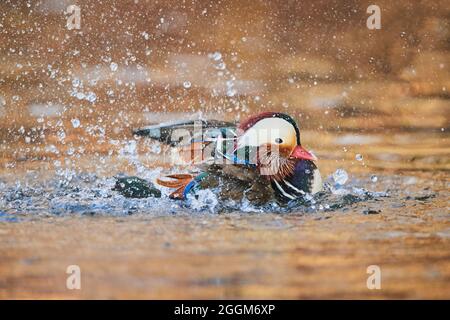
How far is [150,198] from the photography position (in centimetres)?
184

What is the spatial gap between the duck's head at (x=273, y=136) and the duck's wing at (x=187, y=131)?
0.08 meters

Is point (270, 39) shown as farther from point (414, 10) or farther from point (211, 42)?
point (414, 10)

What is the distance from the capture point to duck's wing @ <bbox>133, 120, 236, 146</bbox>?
6.04 ft

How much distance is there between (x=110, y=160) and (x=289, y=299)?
1286 mm

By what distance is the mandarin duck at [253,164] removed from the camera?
174 centimetres

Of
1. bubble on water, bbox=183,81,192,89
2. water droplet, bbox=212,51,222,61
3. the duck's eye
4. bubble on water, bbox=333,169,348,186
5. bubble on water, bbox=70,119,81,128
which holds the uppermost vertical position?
water droplet, bbox=212,51,222,61

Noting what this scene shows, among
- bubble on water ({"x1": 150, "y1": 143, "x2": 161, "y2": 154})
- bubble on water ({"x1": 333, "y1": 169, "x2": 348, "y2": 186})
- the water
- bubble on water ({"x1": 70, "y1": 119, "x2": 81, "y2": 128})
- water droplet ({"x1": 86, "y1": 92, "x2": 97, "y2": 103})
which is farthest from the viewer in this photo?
water droplet ({"x1": 86, "y1": 92, "x2": 97, "y2": 103})

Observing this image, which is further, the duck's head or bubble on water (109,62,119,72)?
bubble on water (109,62,119,72)

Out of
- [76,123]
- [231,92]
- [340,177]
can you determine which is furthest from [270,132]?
[76,123]

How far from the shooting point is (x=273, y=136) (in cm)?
179

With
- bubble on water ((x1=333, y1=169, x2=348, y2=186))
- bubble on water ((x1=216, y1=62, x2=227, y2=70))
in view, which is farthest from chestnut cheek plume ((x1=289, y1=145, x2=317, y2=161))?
bubble on water ((x1=216, y1=62, x2=227, y2=70))

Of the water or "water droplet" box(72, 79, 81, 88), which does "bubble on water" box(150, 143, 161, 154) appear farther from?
"water droplet" box(72, 79, 81, 88)

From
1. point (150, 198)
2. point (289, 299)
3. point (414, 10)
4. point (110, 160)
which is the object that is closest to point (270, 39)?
point (414, 10)

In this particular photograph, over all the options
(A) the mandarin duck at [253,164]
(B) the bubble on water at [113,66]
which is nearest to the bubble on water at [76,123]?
(B) the bubble on water at [113,66]
